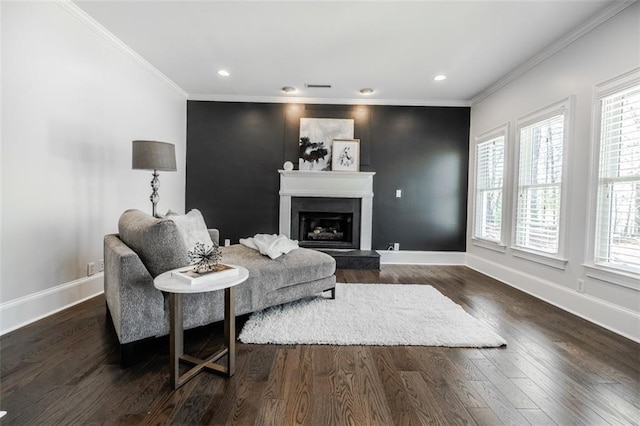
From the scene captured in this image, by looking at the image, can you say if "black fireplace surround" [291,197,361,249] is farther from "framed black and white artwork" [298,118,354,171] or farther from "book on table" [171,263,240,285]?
"book on table" [171,263,240,285]

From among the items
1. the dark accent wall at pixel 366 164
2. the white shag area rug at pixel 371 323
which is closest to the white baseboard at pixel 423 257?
the dark accent wall at pixel 366 164

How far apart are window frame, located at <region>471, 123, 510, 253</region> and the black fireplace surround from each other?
1836 mm

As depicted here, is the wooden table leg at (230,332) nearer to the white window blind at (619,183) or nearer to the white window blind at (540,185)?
the white window blind at (619,183)

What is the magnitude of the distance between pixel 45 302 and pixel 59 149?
1.30m

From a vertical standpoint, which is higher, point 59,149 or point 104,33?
point 104,33

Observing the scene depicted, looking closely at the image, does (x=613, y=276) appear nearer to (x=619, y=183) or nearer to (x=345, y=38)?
(x=619, y=183)

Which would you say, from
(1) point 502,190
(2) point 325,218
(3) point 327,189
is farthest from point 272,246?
(1) point 502,190

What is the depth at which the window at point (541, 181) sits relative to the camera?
291cm

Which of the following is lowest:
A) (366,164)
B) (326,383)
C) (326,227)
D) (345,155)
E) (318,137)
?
(326,383)

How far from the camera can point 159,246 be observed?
1.73 metres

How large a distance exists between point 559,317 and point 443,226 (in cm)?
225

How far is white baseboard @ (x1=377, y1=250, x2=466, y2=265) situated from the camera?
4645mm

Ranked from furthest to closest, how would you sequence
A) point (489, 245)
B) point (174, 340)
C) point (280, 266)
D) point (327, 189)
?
point (327, 189) → point (489, 245) → point (280, 266) → point (174, 340)

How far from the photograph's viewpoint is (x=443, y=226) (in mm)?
4676
